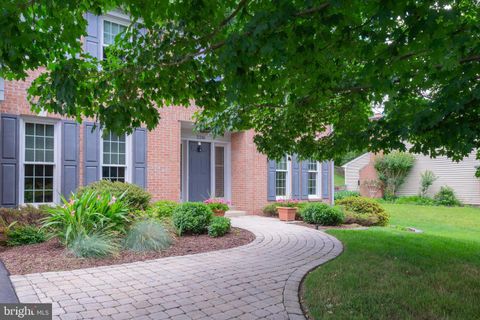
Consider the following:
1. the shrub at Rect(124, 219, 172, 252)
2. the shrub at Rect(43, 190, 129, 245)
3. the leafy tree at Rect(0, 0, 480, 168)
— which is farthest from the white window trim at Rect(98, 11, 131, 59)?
the leafy tree at Rect(0, 0, 480, 168)

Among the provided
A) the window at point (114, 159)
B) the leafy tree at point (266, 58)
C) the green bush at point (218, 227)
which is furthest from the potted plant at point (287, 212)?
the leafy tree at point (266, 58)

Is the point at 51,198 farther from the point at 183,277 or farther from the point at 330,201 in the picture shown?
the point at 330,201

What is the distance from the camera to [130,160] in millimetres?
10367

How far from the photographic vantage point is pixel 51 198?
9297 mm

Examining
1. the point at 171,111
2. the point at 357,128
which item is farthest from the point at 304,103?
the point at 171,111

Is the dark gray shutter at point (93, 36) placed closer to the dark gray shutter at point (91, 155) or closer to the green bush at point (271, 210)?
the dark gray shutter at point (91, 155)

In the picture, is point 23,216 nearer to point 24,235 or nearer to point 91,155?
point 24,235

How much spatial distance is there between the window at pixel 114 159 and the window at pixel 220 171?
3865 millimetres

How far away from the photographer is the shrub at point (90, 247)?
581cm

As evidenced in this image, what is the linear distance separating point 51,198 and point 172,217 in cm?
354

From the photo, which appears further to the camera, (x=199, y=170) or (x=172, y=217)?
(x=199, y=170)

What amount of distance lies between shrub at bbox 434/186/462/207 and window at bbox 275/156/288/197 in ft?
39.4

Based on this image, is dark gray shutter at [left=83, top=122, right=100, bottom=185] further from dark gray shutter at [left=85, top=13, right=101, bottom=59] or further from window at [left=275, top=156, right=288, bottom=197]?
window at [left=275, top=156, right=288, bottom=197]

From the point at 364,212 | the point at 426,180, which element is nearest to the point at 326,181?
the point at 364,212
